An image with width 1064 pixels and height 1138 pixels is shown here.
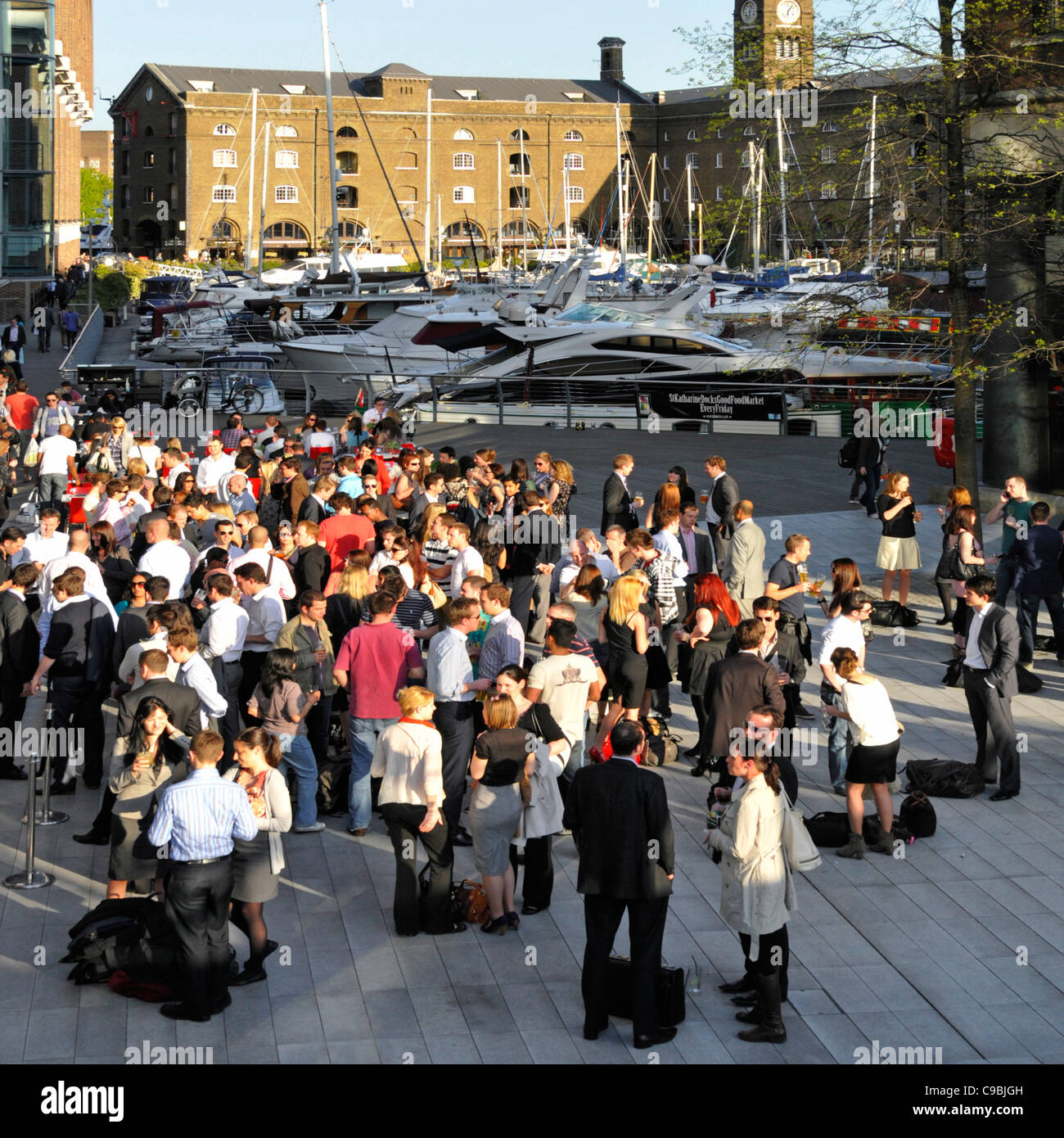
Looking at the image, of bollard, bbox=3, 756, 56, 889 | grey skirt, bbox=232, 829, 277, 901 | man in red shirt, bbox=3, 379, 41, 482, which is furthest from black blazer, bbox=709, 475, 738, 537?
man in red shirt, bbox=3, 379, 41, 482

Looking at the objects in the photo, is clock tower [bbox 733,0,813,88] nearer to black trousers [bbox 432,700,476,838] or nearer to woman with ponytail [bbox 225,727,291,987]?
black trousers [bbox 432,700,476,838]

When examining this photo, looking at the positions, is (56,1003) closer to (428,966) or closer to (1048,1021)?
(428,966)

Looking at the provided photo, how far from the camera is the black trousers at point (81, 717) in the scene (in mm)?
10930

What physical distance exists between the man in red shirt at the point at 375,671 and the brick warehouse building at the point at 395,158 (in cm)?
8130

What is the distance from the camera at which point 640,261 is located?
233 feet

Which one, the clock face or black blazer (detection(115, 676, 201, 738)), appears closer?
black blazer (detection(115, 676, 201, 738))

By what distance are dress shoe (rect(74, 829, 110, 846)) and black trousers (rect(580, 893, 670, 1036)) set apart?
408 cm

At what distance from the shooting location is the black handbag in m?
7.68

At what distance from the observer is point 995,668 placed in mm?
10891

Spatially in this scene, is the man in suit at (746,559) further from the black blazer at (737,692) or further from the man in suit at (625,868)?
the man in suit at (625,868)

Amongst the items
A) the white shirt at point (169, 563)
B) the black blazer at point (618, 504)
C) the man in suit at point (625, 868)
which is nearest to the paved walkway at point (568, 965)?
the man in suit at point (625, 868)

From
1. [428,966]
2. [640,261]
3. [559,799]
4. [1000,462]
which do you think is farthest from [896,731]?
[640,261]

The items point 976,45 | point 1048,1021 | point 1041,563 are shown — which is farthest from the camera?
point 976,45

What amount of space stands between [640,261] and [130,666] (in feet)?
208
